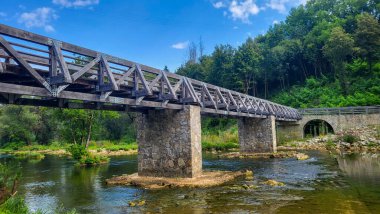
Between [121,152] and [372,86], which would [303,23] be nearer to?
[372,86]

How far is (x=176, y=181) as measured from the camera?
14703mm

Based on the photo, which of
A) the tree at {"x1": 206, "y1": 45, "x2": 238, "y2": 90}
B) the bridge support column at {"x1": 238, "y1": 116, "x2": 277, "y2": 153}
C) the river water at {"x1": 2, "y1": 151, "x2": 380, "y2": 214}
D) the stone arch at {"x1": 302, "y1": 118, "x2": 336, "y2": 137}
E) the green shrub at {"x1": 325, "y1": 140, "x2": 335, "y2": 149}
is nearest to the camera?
the river water at {"x1": 2, "y1": 151, "x2": 380, "y2": 214}

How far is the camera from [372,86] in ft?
148

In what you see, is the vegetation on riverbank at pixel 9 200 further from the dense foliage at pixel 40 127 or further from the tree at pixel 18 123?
the tree at pixel 18 123

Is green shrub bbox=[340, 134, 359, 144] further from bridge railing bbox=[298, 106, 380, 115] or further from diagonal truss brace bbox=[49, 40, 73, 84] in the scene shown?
diagonal truss brace bbox=[49, 40, 73, 84]

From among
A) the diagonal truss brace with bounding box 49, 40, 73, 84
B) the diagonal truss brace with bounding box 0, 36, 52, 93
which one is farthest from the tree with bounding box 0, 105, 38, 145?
the diagonal truss brace with bounding box 0, 36, 52, 93

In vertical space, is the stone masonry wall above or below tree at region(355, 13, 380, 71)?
below

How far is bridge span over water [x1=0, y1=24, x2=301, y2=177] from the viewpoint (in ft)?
28.0

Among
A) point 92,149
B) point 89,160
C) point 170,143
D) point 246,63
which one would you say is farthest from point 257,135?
point 246,63

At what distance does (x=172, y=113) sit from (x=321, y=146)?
2452 centimetres

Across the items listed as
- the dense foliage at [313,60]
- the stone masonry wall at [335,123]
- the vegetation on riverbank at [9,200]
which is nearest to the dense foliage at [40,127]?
the dense foliage at [313,60]

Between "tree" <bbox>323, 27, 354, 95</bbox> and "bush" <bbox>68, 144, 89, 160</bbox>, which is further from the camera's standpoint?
"tree" <bbox>323, 27, 354, 95</bbox>

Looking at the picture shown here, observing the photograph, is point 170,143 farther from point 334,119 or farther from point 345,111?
point 345,111

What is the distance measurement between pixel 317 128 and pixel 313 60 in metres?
18.3
